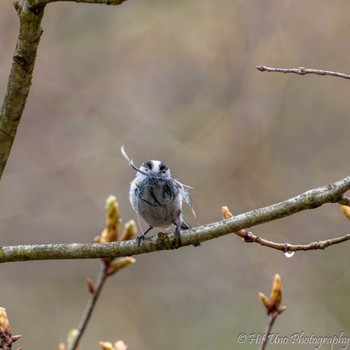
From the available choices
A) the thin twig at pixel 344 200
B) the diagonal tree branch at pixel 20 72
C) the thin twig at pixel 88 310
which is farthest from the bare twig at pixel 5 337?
the thin twig at pixel 344 200

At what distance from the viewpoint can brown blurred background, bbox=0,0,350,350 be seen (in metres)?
5.96

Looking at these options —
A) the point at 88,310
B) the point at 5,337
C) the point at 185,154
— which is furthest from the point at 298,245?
the point at 185,154

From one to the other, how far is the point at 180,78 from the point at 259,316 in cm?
260

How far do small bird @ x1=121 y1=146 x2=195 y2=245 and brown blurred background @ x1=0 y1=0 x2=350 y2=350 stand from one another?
120 inches

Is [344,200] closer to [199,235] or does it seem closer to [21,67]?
[199,235]

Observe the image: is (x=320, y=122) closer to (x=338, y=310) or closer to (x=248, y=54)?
(x=248, y=54)

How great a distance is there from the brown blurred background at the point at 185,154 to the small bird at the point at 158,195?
3.05 metres

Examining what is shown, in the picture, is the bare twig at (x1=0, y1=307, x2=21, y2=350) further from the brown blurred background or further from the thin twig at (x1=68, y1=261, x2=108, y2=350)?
the brown blurred background

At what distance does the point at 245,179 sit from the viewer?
623 cm

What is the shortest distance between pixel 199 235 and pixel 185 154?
446 cm

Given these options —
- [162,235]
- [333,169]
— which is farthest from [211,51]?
[162,235]

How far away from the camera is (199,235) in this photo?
2.04 metres

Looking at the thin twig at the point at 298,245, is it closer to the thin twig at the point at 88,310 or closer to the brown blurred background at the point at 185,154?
the thin twig at the point at 88,310

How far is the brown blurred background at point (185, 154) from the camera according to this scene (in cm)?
596
